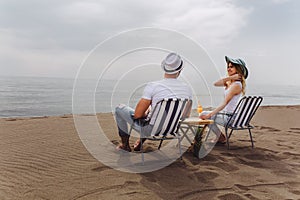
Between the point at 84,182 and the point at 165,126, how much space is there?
4.24 ft

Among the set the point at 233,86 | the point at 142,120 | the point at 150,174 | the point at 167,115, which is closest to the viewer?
the point at 150,174

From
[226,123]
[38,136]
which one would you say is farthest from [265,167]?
[38,136]

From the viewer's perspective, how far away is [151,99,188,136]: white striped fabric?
155 inches

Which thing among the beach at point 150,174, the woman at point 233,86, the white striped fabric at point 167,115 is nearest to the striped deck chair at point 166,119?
the white striped fabric at point 167,115

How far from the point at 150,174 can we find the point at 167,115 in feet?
2.57

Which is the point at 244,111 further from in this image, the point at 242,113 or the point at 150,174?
the point at 150,174

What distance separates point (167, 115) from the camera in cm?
400

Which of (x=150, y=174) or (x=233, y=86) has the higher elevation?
(x=233, y=86)

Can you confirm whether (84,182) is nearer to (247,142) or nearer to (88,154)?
(88,154)

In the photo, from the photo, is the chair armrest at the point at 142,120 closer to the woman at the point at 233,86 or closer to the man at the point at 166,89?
the man at the point at 166,89

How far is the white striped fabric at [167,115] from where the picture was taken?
3.93 m

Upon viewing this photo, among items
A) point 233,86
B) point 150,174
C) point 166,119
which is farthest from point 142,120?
point 233,86

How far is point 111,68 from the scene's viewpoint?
410cm

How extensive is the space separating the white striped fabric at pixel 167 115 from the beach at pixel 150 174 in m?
0.50
